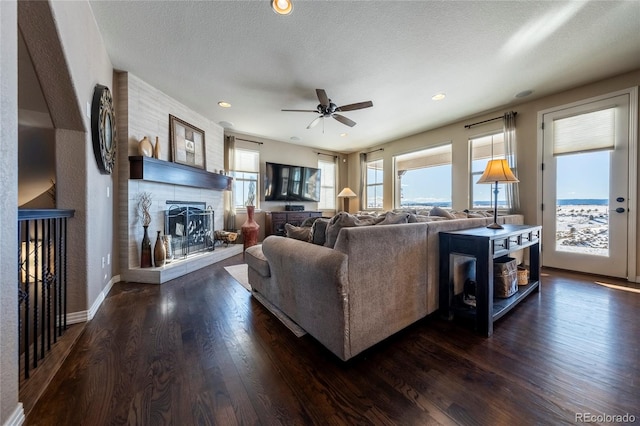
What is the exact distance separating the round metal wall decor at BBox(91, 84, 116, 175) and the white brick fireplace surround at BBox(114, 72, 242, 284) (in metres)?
0.50

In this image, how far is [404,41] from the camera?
7.88ft

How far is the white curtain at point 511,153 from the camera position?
3902mm

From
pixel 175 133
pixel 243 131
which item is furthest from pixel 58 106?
pixel 243 131

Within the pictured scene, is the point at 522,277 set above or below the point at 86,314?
above

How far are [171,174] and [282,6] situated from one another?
8.72 feet

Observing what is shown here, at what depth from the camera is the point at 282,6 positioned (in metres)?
1.97

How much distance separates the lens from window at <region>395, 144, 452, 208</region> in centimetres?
507

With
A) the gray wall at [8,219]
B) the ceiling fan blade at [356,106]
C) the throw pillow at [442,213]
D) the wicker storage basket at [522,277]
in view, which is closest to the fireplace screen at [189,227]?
the gray wall at [8,219]

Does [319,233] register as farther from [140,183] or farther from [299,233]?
[140,183]

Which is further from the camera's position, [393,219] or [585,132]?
[585,132]

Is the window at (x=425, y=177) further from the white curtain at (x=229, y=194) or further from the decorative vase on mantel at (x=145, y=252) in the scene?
the decorative vase on mantel at (x=145, y=252)

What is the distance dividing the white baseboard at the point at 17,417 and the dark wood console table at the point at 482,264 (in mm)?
2592

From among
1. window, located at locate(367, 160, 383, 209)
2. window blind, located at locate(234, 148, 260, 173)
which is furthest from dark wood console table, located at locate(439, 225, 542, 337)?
window blind, located at locate(234, 148, 260, 173)

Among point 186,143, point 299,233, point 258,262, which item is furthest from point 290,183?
point 299,233
